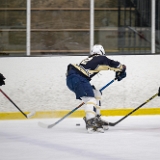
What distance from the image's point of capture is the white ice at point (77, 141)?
6004 mm

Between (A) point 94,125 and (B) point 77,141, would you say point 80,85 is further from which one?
(B) point 77,141

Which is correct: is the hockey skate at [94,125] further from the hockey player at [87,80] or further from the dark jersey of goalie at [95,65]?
the dark jersey of goalie at [95,65]

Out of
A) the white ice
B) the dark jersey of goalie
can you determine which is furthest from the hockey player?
the white ice

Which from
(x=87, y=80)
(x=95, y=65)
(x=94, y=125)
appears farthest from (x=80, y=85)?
(x=94, y=125)

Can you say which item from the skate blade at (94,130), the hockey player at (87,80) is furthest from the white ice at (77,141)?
the hockey player at (87,80)

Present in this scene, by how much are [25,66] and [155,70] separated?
163 cm

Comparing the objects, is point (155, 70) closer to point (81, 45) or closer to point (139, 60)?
point (139, 60)

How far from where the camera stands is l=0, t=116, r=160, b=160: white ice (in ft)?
19.7

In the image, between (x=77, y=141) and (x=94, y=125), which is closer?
(x=77, y=141)

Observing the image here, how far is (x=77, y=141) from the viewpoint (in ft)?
23.2

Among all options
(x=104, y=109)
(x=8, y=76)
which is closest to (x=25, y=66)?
(x=8, y=76)

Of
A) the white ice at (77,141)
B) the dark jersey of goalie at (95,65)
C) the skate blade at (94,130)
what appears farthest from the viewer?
the dark jersey of goalie at (95,65)

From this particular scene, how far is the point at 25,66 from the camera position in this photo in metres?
9.59

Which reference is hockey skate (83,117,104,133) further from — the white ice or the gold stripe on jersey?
the gold stripe on jersey
